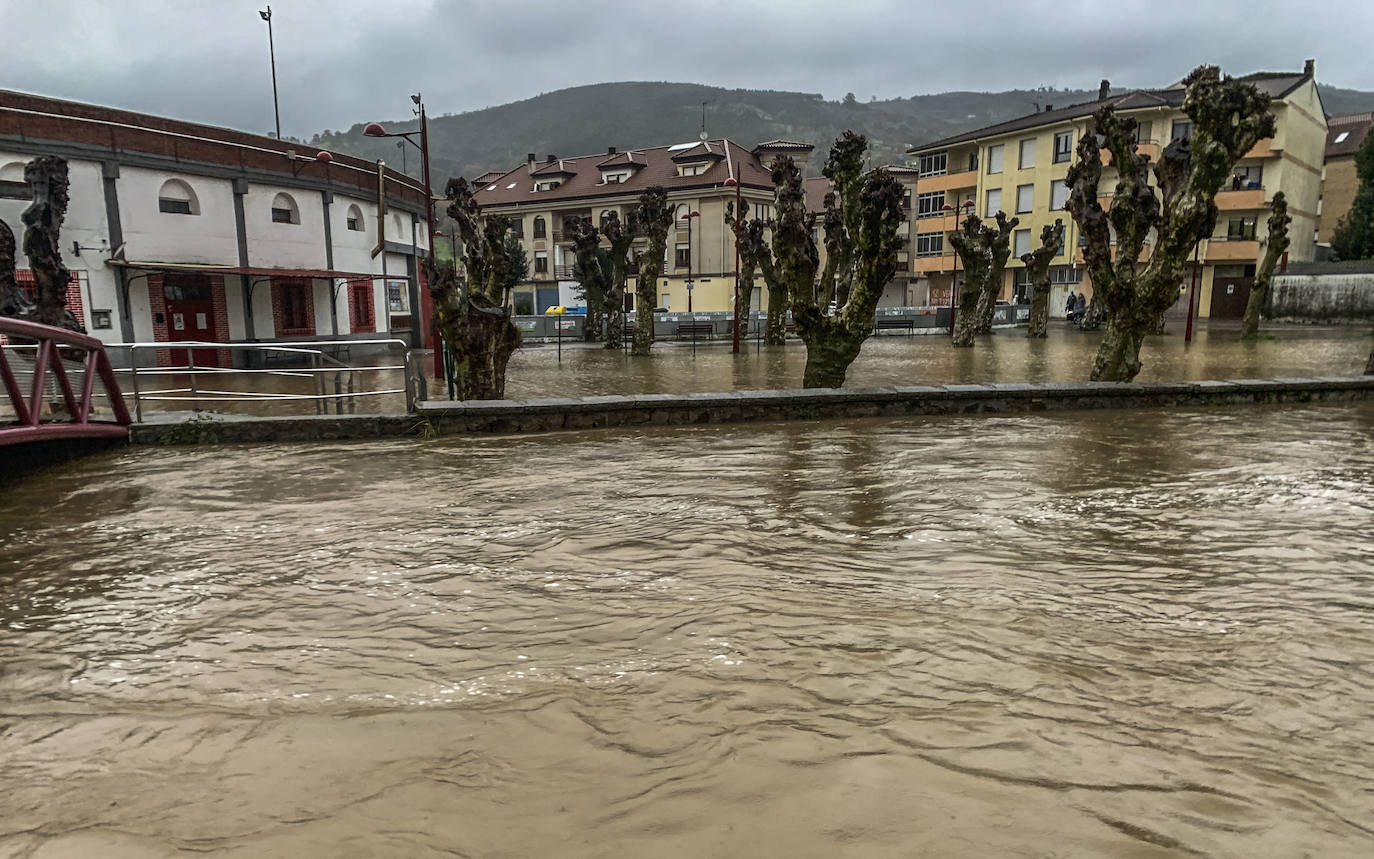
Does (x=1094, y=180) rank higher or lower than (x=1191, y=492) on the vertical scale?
higher

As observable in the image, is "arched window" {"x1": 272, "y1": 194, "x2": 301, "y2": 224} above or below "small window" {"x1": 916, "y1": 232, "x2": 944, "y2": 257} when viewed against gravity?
below

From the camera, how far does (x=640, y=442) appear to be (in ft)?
33.9

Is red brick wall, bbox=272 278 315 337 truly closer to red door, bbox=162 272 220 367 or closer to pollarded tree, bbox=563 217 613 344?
red door, bbox=162 272 220 367

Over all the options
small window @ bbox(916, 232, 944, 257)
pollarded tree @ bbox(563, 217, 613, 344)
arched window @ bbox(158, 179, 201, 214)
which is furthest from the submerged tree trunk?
small window @ bbox(916, 232, 944, 257)

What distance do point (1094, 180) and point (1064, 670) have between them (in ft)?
53.0

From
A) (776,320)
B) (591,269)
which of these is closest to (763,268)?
(776,320)

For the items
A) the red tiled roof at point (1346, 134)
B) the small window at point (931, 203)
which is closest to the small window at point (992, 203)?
the small window at point (931, 203)

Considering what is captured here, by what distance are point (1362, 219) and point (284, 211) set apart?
176 ft

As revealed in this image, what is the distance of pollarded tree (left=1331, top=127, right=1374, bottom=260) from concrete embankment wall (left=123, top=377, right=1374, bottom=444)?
4295 centimetres

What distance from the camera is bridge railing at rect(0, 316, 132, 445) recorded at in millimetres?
7773

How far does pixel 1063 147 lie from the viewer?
1977 inches

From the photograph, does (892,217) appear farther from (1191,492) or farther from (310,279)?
(310,279)

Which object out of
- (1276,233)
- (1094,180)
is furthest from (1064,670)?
(1276,233)

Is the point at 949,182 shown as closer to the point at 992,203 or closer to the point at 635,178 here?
the point at 992,203
